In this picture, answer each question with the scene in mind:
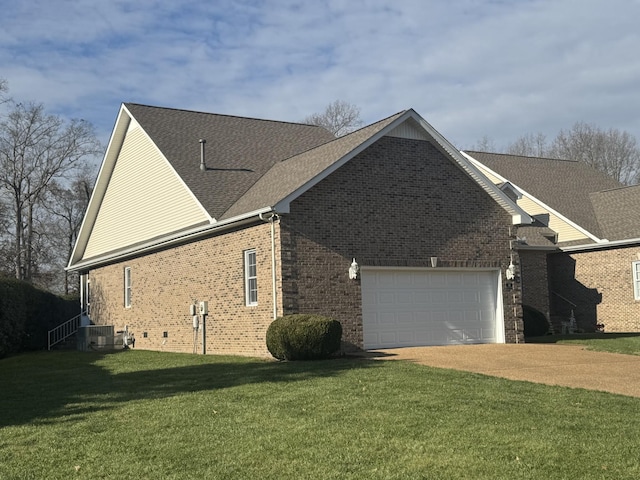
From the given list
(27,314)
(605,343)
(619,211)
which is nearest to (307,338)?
(605,343)

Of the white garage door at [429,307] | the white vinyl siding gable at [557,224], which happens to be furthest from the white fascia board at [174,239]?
the white vinyl siding gable at [557,224]

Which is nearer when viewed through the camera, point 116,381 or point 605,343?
point 116,381

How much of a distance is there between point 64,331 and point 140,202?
7705 mm

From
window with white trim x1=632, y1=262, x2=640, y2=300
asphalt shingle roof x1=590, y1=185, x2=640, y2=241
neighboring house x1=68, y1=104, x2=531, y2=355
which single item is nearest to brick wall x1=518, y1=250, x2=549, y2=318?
asphalt shingle roof x1=590, y1=185, x2=640, y2=241

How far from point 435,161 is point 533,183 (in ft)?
43.5

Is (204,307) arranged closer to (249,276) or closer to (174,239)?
(249,276)

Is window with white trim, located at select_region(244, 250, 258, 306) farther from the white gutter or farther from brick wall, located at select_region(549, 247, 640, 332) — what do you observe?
brick wall, located at select_region(549, 247, 640, 332)

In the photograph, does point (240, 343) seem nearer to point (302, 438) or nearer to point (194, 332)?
point (194, 332)

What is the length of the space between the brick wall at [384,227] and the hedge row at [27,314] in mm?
11296

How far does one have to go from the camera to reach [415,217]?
19.9 metres

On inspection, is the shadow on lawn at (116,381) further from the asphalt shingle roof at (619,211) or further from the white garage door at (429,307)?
the asphalt shingle roof at (619,211)

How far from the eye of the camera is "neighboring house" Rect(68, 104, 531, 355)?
1833 centimetres

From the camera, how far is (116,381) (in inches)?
550

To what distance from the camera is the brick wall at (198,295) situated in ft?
61.1
